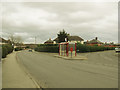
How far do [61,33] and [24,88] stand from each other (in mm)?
36191

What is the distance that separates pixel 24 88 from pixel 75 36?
74613 millimetres

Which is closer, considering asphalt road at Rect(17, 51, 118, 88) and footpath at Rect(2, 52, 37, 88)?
footpath at Rect(2, 52, 37, 88)

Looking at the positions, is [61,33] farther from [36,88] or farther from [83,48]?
[36,88]

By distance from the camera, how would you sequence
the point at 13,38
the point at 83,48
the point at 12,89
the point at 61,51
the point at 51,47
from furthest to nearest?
the point at 13,38
the point at 51,47
the point at 83,48
the point at 61,51
the point at 12,89

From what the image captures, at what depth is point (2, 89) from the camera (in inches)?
197

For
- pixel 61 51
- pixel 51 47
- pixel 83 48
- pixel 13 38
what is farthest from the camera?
pixel 13 38

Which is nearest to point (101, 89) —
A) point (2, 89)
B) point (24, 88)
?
point (24, 88)

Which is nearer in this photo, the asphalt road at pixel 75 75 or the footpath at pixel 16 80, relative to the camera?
the footpath at pixel 16 80

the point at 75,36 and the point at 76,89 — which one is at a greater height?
the point at 75,36

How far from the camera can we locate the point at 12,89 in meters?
5.00

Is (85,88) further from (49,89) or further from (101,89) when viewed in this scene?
(49,89)

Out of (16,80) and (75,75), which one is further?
(75,75)

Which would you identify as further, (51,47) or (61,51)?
(51,47)

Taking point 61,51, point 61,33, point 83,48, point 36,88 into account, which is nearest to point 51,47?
point 61,33
